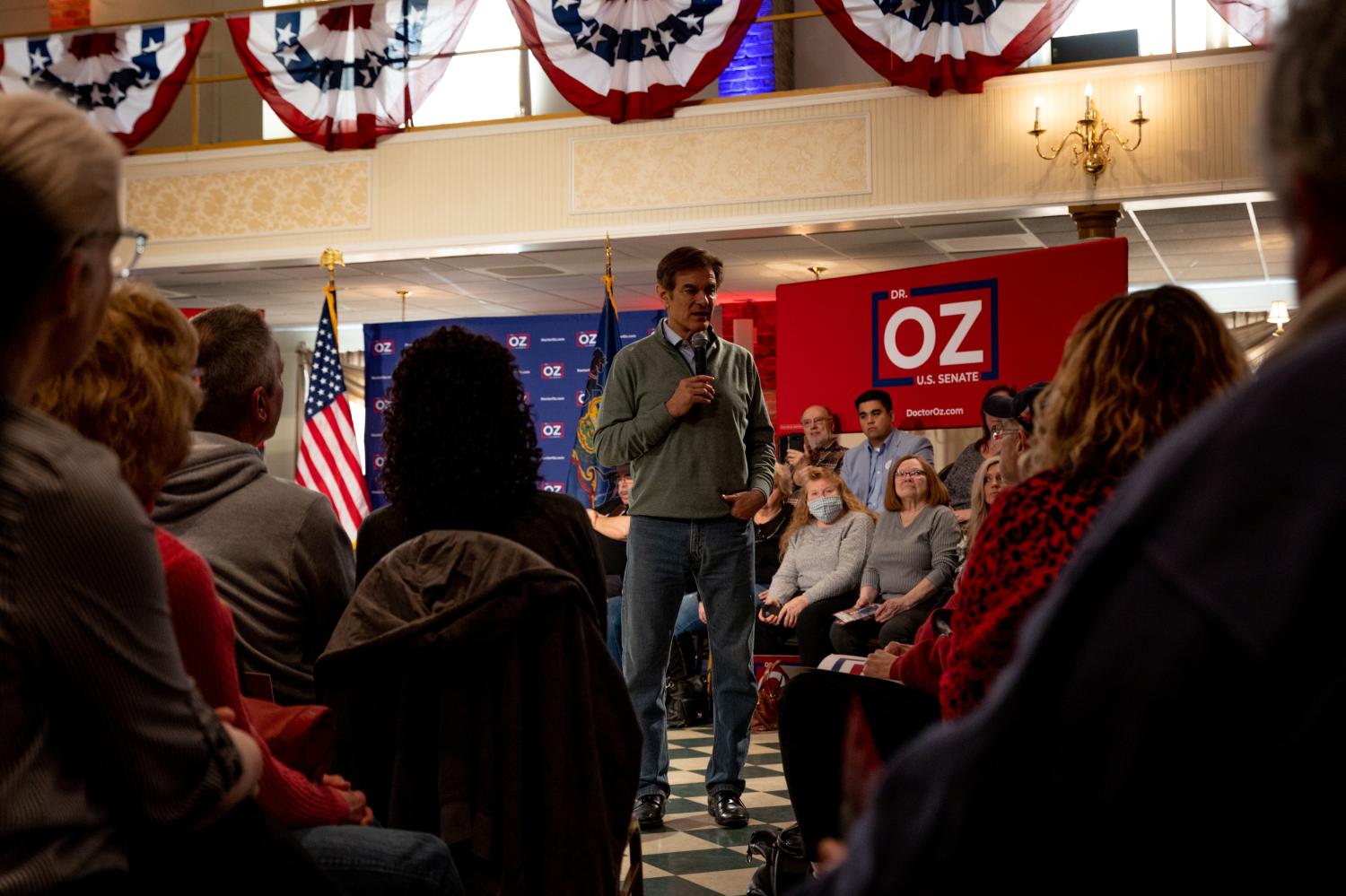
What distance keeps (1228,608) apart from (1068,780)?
9cm

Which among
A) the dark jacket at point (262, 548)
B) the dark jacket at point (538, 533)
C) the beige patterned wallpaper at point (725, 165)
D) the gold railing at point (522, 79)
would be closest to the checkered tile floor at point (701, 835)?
the dark jacket at point (538, 533)

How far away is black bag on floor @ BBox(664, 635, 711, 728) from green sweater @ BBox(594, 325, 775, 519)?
2562 millimetres

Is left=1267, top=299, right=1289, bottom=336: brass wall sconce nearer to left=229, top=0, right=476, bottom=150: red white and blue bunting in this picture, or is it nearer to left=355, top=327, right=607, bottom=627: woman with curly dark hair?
left=229, top=0, right=476, bottom=150: red white and blue bunting

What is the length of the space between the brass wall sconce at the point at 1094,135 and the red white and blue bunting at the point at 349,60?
3694 millimetres

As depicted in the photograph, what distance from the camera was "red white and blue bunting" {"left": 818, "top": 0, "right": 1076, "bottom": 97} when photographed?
6805mm

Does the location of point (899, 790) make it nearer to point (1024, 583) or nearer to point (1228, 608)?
point (1228, 608)

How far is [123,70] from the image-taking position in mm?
8344

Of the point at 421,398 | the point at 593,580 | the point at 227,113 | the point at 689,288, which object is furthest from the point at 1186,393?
the point at 227,113

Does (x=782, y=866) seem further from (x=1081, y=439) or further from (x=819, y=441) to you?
(x=819, y=441)

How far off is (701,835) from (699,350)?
1.41 m

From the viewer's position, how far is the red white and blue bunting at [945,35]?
22.3ft

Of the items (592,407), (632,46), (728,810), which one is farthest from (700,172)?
(728,810)

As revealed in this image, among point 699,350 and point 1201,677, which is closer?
point 1201,677

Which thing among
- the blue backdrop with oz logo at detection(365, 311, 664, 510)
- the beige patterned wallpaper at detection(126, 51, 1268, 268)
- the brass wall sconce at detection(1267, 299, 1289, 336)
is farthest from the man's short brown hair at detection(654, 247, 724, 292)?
the brass wall sconce at detection(1267, 299, 1289, 336)
